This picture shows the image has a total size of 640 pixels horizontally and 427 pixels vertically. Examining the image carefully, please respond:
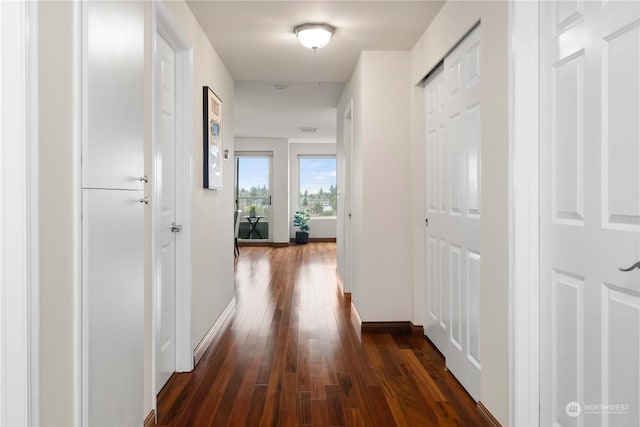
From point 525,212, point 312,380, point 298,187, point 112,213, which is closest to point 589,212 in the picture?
point 525,212

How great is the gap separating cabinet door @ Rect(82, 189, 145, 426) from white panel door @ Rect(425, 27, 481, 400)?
68.3 inches

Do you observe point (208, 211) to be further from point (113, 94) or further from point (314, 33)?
point (113, 94)

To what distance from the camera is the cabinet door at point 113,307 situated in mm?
1457

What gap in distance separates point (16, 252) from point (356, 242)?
130 inches

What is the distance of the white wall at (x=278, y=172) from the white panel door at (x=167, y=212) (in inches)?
299

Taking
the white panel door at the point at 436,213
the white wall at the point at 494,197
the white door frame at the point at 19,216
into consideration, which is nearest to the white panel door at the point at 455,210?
the white panel door at the point at 436,213

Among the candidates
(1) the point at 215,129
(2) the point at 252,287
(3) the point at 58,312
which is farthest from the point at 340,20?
(2) the point at 252,287

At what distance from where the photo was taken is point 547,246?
1.75 meters

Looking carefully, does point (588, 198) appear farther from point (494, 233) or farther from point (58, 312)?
point (58, 312)

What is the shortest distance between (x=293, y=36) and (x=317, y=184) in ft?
26.5

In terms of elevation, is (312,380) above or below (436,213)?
below

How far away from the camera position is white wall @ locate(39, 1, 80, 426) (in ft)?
4.05

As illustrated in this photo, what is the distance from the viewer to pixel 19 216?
44.1 inches

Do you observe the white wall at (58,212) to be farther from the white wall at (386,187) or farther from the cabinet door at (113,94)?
the white wall at (386,187)
